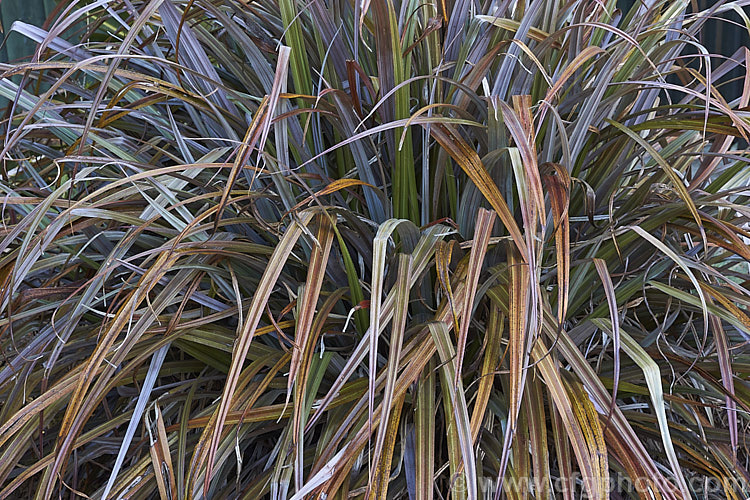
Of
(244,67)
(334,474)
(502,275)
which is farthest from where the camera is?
(244,67)

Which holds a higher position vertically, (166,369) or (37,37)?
(37,37)

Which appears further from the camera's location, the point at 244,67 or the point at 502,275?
the point at 244,67

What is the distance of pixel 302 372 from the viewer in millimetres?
583

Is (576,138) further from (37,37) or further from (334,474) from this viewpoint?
(37,37)

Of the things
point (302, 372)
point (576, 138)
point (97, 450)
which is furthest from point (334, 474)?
point (576, 138)

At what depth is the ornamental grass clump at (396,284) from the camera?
23.1 inches

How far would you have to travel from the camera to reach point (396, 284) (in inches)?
24.6

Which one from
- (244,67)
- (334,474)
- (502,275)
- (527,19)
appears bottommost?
(334,474)

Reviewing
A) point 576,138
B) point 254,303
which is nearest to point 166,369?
point 254,303

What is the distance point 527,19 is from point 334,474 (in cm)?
50

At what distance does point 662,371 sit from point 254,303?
46cm

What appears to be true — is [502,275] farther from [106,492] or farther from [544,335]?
[106,492]

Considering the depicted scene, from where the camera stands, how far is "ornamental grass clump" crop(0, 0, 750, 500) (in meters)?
0.59

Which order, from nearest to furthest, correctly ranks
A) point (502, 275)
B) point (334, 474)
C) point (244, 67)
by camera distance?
1. point (334, 474)
2. point (502, 275)
3. point (244, 67)
